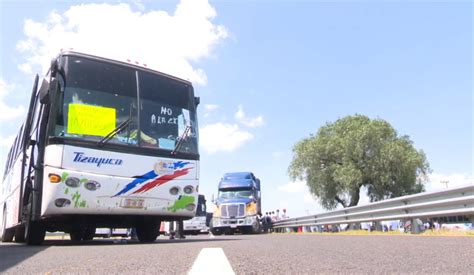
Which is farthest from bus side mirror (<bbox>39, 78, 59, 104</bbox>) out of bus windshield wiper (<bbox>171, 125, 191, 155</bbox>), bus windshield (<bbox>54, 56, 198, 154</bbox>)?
bus windshield wiper (<bbox>171, 125, 191, 155</bbox>)

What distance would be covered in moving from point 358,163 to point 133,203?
3059 cm

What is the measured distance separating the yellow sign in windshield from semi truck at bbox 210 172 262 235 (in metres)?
18.0

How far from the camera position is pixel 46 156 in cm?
789

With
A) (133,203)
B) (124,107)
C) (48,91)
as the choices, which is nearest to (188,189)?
(133,203)

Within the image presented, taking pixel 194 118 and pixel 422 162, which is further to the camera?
pixel 422 162

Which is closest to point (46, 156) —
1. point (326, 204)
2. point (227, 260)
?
point (227, 260)

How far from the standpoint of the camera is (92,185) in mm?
8172

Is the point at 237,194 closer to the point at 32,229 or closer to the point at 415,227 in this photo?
the point at 415,227

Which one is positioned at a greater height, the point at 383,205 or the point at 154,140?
the point at 154,140

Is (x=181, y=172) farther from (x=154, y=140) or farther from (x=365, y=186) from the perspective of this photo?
(x=365, y=186)

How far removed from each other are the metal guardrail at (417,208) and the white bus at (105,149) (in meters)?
5.07

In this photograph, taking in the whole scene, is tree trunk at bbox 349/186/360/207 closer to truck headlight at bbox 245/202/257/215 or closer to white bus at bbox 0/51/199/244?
truck headlight at bbox 245/202/257/215

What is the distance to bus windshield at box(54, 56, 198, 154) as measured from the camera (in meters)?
8.24

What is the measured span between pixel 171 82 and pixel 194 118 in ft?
2.99
